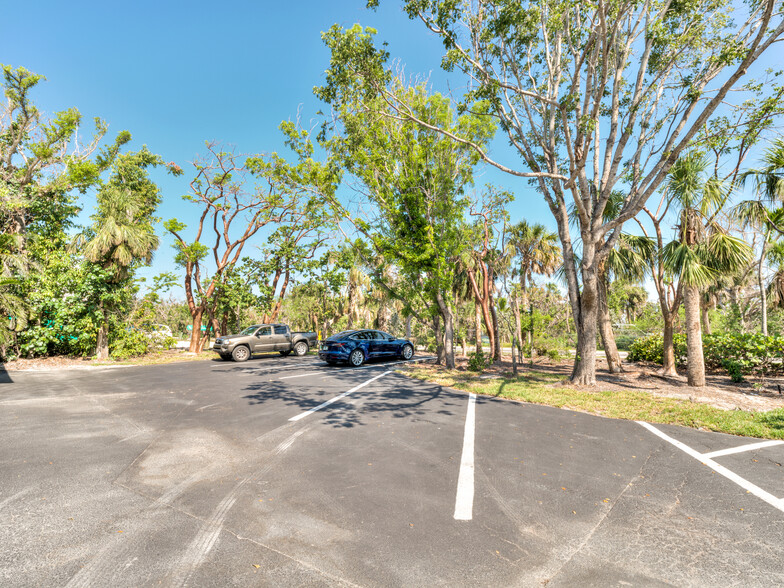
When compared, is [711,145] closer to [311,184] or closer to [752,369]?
[752,369]

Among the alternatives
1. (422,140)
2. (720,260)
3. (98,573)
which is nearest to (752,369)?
(720,260)

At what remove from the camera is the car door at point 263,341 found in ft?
58.3

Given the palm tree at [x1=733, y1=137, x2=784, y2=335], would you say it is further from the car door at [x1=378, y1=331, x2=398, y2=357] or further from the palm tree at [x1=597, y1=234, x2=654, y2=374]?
the car door at [x1=378, y1=331, x2=398, y2=357]

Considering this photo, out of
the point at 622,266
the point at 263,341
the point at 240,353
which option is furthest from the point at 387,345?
the point at 622,266

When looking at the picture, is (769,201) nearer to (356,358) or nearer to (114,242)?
(356,358)

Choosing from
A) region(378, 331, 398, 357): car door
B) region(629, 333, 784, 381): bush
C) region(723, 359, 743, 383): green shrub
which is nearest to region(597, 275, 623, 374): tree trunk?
region(629, 333, 784, 381): bush

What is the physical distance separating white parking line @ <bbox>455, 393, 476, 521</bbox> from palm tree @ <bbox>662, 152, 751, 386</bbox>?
309 inches

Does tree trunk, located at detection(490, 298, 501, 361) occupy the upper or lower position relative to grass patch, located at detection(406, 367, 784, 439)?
upper

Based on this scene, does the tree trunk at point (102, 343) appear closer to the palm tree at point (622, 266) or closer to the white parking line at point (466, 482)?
the white parking line at point (466, 482)

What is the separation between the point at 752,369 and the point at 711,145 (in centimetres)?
704

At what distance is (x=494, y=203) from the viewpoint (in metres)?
15.5

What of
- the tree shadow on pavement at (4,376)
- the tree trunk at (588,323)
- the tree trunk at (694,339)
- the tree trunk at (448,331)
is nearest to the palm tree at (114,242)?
the tree shadow on pavement at (4,376)

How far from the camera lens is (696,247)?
9.80 m

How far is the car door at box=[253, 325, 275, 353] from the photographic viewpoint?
700 inches
